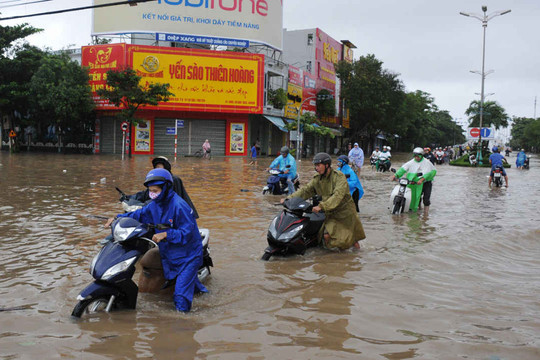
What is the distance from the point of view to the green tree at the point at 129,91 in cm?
3136

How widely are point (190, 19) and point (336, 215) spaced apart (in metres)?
33.4

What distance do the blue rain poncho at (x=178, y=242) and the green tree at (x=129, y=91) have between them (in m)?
28.6

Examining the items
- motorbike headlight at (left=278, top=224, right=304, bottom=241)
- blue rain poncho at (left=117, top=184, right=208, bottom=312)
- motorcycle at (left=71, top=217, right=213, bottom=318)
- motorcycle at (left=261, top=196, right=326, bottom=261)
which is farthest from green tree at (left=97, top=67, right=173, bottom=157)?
motorcycle at (left=71, top=217, right=213, bottom=318)

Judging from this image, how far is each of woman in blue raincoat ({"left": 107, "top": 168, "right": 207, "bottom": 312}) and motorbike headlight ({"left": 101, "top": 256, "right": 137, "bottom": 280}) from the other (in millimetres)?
307

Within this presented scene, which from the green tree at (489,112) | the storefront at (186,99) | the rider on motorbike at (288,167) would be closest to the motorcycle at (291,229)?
the rider on motorbike at (288,167)

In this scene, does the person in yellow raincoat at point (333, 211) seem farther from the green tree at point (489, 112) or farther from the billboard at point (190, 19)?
the green tree at point (489, 112)

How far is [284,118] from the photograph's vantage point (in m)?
42.7

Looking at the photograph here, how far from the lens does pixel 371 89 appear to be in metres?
50.6

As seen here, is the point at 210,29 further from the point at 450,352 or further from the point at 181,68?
the point at 450,352

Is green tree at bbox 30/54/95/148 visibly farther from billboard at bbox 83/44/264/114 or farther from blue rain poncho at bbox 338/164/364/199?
blue rain poncho at bbox 338/164/364/199

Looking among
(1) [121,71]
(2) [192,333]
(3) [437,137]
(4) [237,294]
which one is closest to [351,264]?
(4) [237,294]

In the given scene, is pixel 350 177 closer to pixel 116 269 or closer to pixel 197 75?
pixel 116 269

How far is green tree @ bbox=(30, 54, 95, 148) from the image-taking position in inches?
1281

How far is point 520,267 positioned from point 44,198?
956cm
